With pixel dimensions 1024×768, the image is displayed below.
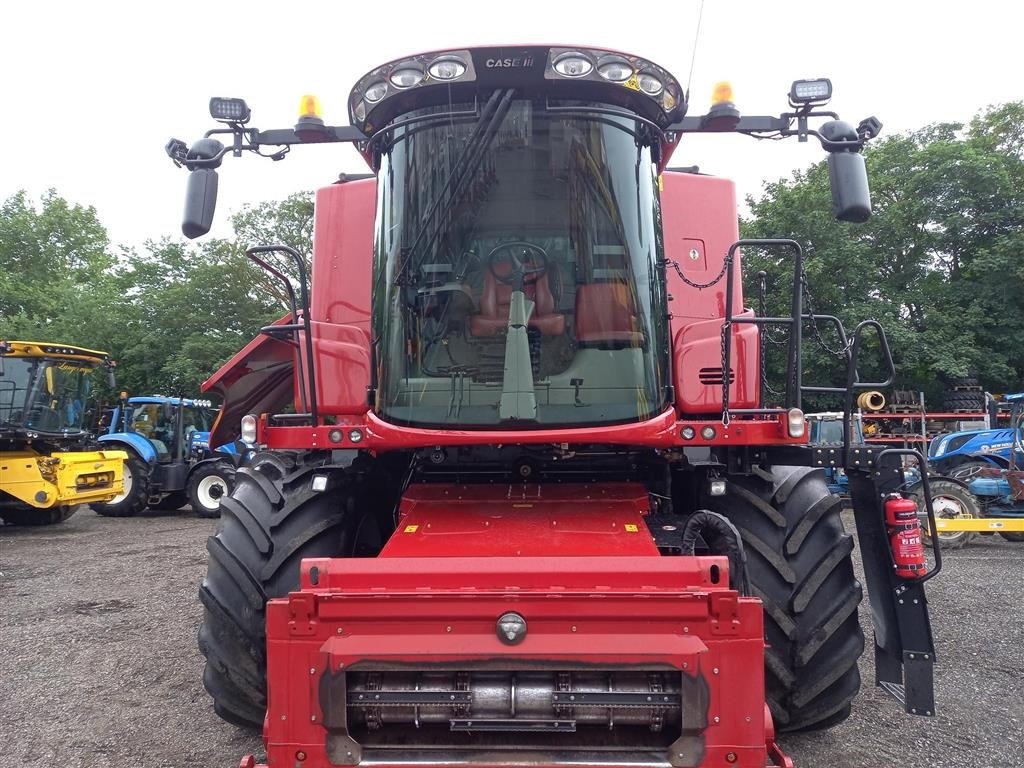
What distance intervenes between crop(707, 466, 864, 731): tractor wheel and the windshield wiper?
1667 millimetres

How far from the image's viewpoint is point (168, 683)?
14.9ft

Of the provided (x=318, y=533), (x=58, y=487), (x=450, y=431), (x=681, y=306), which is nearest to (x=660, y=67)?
(x=681, y=306)

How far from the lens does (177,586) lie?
7266 millimetres

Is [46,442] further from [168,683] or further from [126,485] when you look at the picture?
[168,683]

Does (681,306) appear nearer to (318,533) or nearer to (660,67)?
(660,67)

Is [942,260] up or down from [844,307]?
up

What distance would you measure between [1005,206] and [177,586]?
2227 centimetres

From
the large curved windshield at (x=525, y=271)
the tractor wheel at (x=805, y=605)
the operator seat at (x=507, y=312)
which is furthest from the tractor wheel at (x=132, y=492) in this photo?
the tractor wheel at (x=805, y=605)

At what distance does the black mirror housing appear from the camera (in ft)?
10.2

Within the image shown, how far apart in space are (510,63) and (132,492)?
12.8m

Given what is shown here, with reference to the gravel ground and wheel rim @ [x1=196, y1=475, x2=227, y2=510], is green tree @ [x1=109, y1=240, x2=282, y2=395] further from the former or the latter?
the gravel ground

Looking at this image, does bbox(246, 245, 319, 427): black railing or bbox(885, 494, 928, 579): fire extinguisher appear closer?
bbox(885, 494, 928, 579): fire extinguisher

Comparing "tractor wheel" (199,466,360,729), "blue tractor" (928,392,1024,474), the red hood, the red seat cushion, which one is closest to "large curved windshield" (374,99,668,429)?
the red seat cushion

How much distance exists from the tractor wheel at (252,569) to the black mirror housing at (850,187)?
2.43 metres
